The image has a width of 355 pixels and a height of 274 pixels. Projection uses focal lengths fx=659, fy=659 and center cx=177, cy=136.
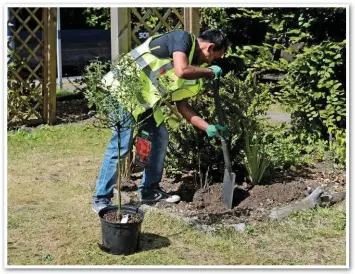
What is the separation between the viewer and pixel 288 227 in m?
4.91

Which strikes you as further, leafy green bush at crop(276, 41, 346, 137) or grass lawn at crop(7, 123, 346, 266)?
leafy green bush at crop(276, 41, 346, 137)

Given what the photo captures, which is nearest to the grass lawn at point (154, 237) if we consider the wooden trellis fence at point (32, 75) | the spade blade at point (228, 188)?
the spade blade at point (228, 188)

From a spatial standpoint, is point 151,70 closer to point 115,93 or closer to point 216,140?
point 115,93

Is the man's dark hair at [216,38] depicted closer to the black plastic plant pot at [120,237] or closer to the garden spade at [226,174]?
the garden spade at [226,174]

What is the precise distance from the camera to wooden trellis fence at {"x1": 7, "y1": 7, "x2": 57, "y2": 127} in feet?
27.5

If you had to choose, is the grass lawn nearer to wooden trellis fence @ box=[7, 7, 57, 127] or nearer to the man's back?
the man's back

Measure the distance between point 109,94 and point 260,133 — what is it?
76.7 inches

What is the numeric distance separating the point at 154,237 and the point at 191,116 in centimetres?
107

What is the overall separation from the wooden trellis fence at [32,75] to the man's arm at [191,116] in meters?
3.63

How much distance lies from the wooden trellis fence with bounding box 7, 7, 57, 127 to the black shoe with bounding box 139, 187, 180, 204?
348 cm

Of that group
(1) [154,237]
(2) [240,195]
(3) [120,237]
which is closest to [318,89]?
(2) [240,195]

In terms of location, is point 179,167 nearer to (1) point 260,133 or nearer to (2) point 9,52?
(1) point 260,133

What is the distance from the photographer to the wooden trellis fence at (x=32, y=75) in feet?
27.5

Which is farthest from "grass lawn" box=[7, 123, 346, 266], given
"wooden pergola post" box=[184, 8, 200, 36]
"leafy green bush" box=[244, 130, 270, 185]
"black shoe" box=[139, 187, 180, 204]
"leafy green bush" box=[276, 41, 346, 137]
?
"wooden pergola post" box=[184, 8, 200, 36]
